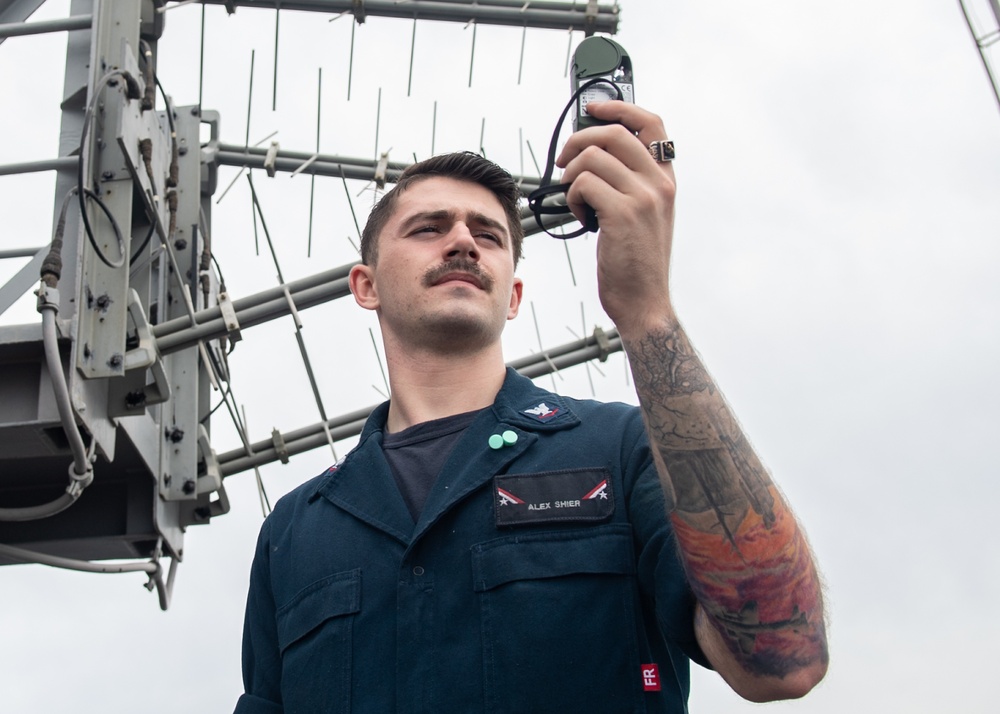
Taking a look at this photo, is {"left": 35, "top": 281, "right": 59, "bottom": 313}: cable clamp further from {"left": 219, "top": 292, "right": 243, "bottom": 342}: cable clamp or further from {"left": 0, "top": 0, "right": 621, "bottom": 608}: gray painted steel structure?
{"left": 219, "top": 292, "right": 243, "bottom": 342}: cable clamp

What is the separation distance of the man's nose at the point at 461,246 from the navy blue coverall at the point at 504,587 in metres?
0.53

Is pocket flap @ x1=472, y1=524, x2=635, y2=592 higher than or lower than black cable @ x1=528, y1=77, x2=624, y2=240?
lower

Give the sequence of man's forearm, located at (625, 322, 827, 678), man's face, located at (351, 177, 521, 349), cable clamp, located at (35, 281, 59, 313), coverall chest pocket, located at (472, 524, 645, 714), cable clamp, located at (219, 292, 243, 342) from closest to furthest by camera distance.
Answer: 1. man's forearm, located at (625, 322, 827, 678)
2. coverall chest pocket, located at (472, 524, 645, 714)
3. man's face, located at (351, 177, 521, 349)
4. cable clamp, located at (35, 281, 59, 313)
5. cable clamp, located at (219, 292, 243, 342)

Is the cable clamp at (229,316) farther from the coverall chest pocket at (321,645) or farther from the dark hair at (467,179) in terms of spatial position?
the coverall chest pocket at (321,645)

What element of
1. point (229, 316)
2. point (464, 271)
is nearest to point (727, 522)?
point (464, 271)

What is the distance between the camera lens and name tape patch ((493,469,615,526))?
2650 millimetres

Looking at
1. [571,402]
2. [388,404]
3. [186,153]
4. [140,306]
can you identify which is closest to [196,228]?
[186,153]

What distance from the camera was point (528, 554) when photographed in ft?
8.54

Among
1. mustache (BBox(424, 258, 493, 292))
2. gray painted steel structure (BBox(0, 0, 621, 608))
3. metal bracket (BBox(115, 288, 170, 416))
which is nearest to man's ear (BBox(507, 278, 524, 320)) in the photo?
mustache (BBox(424, 258, 493, 292))

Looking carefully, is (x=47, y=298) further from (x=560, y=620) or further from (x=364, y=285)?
(x=560, y=620)

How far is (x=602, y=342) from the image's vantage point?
9.28m

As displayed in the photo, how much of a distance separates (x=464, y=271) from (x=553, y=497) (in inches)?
33.1

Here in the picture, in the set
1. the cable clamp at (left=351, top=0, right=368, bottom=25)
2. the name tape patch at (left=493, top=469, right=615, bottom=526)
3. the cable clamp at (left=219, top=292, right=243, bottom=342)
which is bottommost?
the name tape patch at (left=493, top=469, right=615, bottom=526)

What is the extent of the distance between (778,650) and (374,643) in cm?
91
